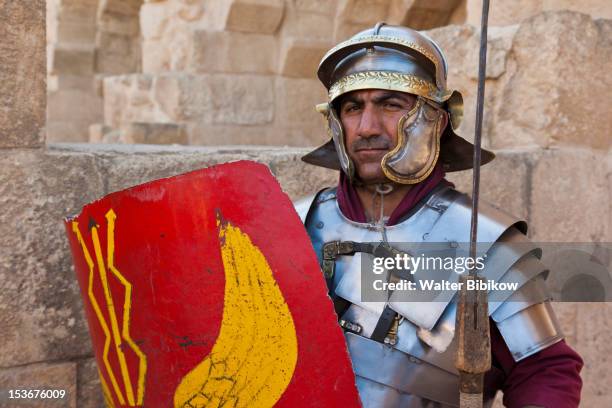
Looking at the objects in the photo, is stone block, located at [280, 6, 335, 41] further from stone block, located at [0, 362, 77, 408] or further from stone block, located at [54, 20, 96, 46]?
stone block, located at [0, 362, 77, 408]

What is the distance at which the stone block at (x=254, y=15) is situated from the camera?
5.20 m

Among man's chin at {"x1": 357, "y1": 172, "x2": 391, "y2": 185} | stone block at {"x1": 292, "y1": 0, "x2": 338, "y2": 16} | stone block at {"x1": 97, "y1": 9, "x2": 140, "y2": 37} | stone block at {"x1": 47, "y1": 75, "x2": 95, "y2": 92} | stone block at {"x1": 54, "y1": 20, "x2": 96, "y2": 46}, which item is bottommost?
man's chin at {"x1": 357, "y1": 172, "x2": 391, "y2": 185}

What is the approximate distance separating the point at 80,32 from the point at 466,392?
6.85 metres

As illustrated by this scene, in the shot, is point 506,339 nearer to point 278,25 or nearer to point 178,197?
point 178,197

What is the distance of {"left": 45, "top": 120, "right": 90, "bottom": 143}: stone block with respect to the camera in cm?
758

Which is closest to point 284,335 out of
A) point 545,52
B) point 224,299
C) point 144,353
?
point 224,299

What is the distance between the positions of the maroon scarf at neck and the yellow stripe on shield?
53cm

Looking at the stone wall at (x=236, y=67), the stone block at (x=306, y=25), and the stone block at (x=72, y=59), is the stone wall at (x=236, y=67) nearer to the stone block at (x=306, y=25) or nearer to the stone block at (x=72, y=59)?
the stone block at (x=306, y=25)

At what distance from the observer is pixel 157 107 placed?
4.96 metres

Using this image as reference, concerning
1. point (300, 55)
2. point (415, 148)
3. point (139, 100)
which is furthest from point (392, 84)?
point (300, 55)

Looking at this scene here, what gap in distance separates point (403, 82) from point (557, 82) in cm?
119

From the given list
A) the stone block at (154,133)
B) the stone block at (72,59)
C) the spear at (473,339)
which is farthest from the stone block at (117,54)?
the spear at (473,339)

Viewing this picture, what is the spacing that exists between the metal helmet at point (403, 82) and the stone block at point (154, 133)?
2500 millimetres

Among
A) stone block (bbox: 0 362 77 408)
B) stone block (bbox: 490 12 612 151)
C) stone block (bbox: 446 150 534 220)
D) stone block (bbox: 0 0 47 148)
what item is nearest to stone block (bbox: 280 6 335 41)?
stone block (bbox: 490 12 612 151)
